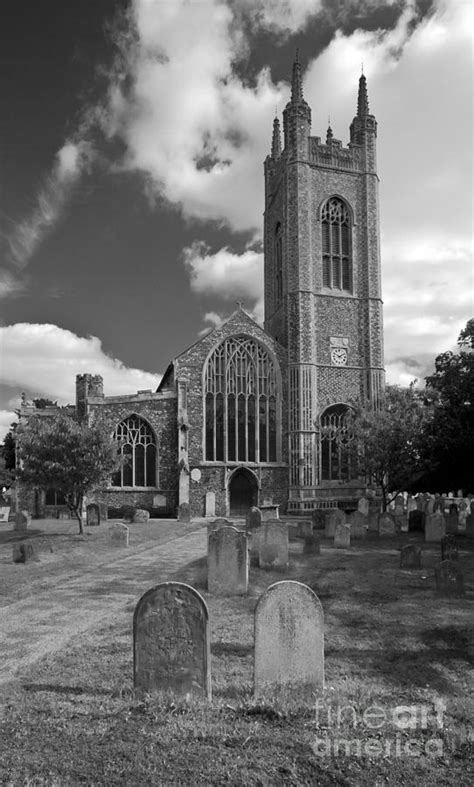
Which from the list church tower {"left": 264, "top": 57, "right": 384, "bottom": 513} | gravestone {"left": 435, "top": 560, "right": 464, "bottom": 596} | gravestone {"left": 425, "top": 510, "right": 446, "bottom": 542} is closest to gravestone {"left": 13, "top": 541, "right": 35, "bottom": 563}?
gravestone {"left": 435, "top": 560, "right": 464, "bottom": 596}

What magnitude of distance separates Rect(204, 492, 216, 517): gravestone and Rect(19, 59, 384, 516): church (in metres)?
0.05

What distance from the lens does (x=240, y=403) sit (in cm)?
3055

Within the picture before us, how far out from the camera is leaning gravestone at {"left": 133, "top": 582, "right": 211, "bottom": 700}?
17.1 feet

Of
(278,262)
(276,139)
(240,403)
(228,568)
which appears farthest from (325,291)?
(228,568)

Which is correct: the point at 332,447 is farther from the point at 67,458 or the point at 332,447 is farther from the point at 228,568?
the point at 228,568

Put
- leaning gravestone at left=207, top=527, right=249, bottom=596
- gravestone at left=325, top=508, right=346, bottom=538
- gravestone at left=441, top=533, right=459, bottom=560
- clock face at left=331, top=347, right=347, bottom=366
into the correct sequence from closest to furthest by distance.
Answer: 1. leaning gravestone at left=207, top=527, right=249, bottom=596
2. gravestone at left=441, top=533, right=459, bottom=560
3. gravestone at left=325, top=508, right=346, bottom=538
4. clock face at left=331, top=347, right=347, bottom=366

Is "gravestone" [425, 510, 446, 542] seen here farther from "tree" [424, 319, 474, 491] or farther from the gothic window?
the gothic window

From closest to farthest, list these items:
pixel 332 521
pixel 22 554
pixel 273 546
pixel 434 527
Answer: pixel 273 546 → pixel 22 554 → pixel 434 527 → pixel 332 521

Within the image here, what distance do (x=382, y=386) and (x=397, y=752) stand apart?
28.8 m

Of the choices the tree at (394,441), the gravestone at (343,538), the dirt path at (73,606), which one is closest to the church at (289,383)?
the tree at (394,441)

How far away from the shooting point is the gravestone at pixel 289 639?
541cm

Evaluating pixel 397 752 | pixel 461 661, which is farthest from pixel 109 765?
pixel 461 661

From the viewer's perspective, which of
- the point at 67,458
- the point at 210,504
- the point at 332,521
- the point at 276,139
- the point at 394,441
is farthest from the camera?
the point at 276,139

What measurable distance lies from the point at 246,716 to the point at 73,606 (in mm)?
5056
